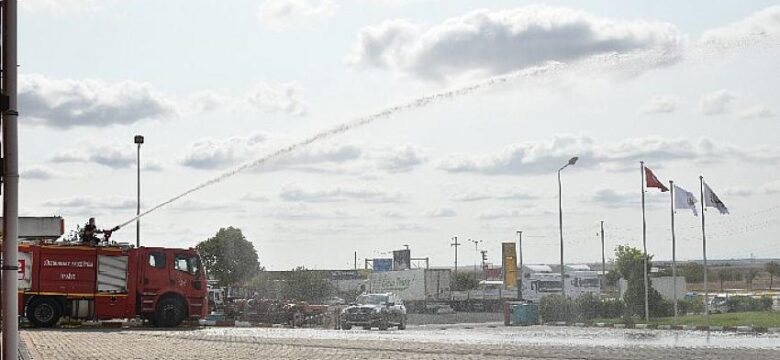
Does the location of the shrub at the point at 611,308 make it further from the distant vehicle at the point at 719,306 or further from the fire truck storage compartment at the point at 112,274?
the fire truck storage compartment at the point at 112,274

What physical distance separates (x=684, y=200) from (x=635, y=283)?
7590 millimetres

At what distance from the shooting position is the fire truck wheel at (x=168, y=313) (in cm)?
3659

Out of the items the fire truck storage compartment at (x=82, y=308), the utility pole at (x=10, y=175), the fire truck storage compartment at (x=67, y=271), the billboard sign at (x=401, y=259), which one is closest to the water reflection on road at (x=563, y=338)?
the fire truck storage compartment at (x=82, y=308)

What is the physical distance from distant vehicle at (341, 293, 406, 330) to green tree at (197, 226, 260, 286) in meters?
51.3

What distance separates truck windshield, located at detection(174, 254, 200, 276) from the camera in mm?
37188

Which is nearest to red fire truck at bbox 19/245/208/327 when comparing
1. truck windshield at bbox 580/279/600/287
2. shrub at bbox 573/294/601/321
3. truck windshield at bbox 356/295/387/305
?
truck windshield at bbox 356/295/387/305

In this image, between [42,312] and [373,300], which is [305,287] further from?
[42,312]

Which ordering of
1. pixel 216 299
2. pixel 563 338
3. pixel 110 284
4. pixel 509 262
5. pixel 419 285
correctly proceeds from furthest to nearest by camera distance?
pixel 419 285 → pixel 509 262 → pixel 216 299 → pixel 110 284 → pixel 563 338

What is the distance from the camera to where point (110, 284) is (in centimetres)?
3597

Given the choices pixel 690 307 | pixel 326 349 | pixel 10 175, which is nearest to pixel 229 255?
pixel 690 307

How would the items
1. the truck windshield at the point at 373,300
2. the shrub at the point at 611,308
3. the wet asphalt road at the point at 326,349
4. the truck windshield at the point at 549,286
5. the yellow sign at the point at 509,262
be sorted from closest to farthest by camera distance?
the wet asphalt road at the point at 326,349 → the truck windshield at the point at 373,300 → the shrub at the point at 611,308 → the yellow sign at the point at 509,262 → the truck windshield at the point at 549,286

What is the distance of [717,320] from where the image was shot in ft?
161

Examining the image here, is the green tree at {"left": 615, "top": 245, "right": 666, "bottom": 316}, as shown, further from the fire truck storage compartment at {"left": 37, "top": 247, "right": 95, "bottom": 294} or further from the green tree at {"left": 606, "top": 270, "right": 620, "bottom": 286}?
the fire truck storage compartment at {"left": 37, "top": 247, "right": 95, "bottom": 294}

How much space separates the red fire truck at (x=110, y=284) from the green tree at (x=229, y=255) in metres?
58.2
